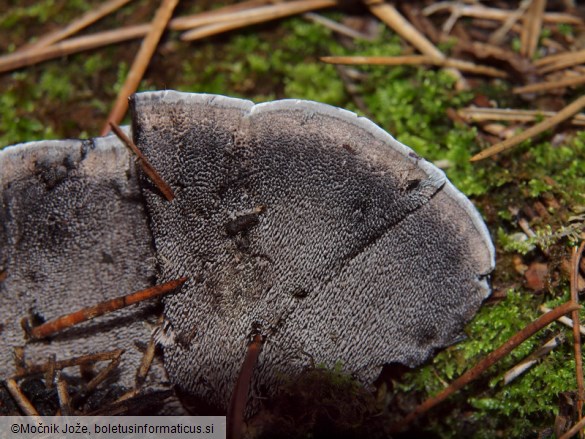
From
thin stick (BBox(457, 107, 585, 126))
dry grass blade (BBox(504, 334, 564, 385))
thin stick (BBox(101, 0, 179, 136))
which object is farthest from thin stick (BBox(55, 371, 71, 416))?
thin stick (BBox(457, 107, 585, 126))

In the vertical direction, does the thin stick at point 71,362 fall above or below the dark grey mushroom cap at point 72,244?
below

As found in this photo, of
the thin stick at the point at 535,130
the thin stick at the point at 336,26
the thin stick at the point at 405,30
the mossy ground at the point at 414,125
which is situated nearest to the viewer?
the mossy ground at the point at 414,125

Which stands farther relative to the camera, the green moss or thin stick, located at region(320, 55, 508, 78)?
thin stick, located at region(320, 55, 508, 78)

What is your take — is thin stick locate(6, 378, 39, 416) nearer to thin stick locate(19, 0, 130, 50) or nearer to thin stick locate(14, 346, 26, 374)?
thin stick locate(14, 346, 26, 374)

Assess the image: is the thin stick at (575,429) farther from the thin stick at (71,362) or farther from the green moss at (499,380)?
the thin stick at (71,362)

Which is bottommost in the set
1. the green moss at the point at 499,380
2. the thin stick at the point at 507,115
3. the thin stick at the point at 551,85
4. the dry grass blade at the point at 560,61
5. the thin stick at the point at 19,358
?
the green moss at the point at 499,380

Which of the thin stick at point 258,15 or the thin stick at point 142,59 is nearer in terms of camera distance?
the thin stick at point 142,59

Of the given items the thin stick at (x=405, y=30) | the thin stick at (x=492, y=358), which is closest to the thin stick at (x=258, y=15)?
the thin stick at (x=405, y=30)
